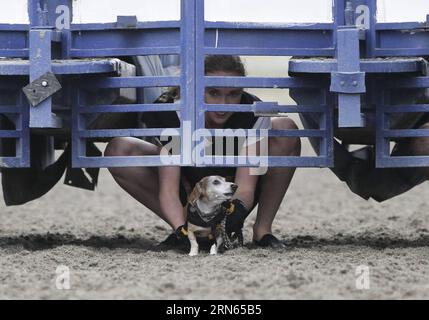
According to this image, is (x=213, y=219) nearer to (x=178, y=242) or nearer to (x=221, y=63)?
(x=178, y=242)

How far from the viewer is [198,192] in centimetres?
572

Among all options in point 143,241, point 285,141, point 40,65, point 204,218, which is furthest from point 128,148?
point 143,241

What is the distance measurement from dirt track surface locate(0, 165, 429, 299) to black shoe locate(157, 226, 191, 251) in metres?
0.12

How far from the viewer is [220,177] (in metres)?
5.73

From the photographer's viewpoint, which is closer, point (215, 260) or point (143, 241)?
point (215, 260)

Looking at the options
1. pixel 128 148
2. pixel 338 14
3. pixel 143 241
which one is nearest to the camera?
pixel 338 14

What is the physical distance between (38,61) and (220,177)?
1.07 meters

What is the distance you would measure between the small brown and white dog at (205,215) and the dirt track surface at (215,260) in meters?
0.09

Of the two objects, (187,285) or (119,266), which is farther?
(119,266)

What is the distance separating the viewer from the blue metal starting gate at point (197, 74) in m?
5.53

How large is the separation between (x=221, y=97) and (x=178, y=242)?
853 millimetres

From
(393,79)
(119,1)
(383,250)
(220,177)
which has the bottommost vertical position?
(383,250)

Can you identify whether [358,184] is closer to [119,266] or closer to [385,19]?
[385,19]
